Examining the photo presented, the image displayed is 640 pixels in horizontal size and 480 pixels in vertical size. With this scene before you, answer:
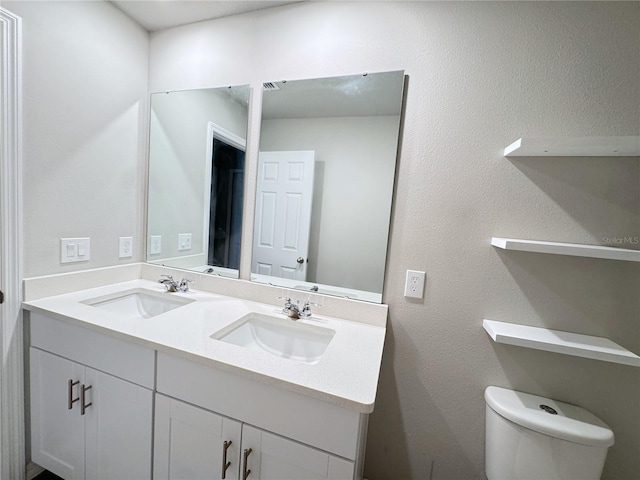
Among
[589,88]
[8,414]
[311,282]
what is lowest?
[8,414]

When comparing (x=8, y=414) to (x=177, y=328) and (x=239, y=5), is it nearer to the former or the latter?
(x=177, y=328)

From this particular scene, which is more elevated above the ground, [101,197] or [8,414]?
[101,197]

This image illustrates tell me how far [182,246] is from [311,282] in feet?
2.84

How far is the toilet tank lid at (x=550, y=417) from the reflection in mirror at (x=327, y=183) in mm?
611

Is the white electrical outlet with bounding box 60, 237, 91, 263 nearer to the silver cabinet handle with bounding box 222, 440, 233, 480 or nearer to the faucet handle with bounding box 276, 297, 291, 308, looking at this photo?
the faucet handle with bounding box 276, 297, 291, 308

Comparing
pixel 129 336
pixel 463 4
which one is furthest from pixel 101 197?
pixel 463 4

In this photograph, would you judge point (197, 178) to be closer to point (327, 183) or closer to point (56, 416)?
point (327, 183)

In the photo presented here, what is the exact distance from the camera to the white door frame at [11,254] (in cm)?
112

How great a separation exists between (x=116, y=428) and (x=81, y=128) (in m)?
1.39

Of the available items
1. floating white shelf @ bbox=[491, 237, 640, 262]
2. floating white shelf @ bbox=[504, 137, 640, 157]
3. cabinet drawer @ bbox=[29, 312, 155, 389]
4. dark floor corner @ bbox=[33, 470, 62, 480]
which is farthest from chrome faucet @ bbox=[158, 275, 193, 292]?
floating white shelf @ bbox=[504, 137, 640, 157]

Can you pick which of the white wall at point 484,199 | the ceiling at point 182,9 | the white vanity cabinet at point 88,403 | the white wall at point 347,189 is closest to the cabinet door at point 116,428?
the white vanity cabinet at point 88,403

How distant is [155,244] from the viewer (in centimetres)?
175

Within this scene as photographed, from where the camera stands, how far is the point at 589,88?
1.04 meters

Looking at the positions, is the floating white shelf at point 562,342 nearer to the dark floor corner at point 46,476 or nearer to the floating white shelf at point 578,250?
the floating white shelf at point 578,250
